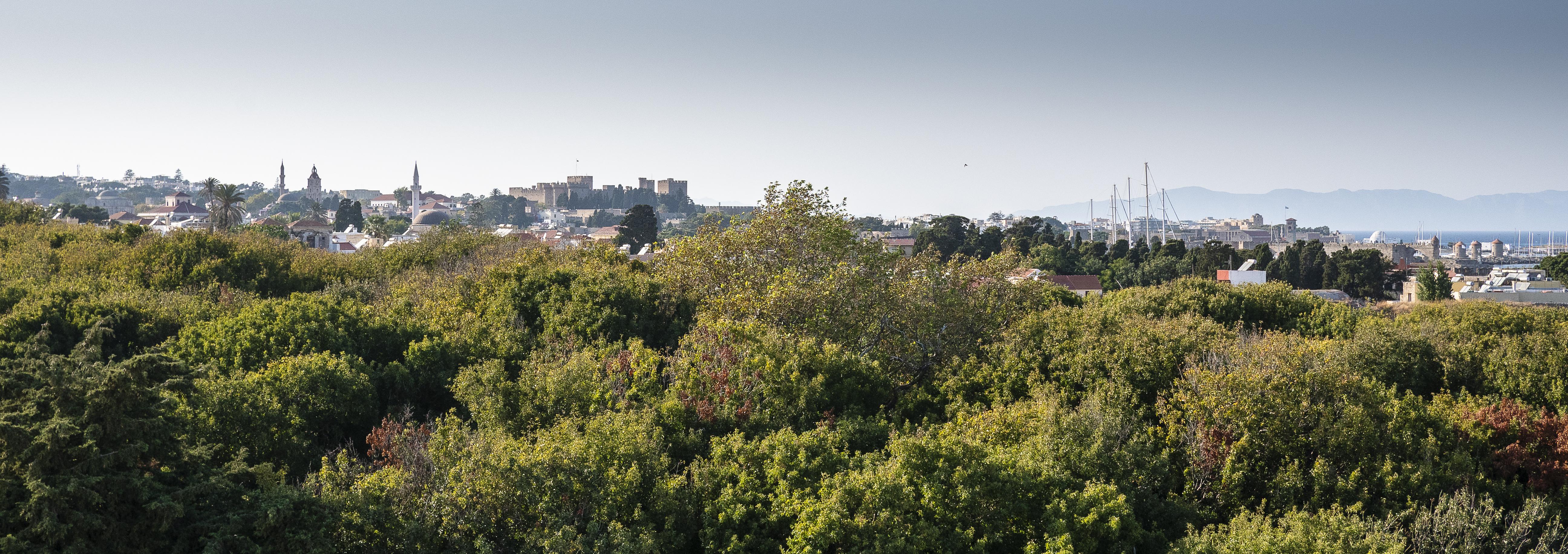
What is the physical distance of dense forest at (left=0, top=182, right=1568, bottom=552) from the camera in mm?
10188

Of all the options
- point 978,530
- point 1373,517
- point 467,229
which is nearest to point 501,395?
point 978,530

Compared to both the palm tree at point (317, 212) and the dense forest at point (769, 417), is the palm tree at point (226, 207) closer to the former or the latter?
the palm tree at point (317, 212)

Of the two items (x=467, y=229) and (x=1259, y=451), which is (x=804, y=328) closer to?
(x=1259, y=451)

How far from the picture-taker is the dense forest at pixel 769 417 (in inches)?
401

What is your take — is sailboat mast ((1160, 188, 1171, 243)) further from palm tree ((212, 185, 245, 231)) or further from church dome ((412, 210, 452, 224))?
church dome ((412, 210, 452, 224))

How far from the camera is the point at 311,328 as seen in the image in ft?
59.9

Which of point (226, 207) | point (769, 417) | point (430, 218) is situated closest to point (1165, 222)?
point (430, 218)

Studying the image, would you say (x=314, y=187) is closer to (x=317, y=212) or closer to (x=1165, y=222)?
(x=317, y=212)

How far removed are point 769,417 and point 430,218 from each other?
382 ft

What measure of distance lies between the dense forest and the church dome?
317 feet

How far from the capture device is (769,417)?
45.9ft

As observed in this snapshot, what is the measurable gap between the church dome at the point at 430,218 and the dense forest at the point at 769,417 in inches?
→ 3803

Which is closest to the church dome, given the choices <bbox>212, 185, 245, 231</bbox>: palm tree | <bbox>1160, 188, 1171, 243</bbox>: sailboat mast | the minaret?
the minaret

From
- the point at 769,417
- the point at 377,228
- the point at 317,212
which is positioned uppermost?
the point at 317,212
